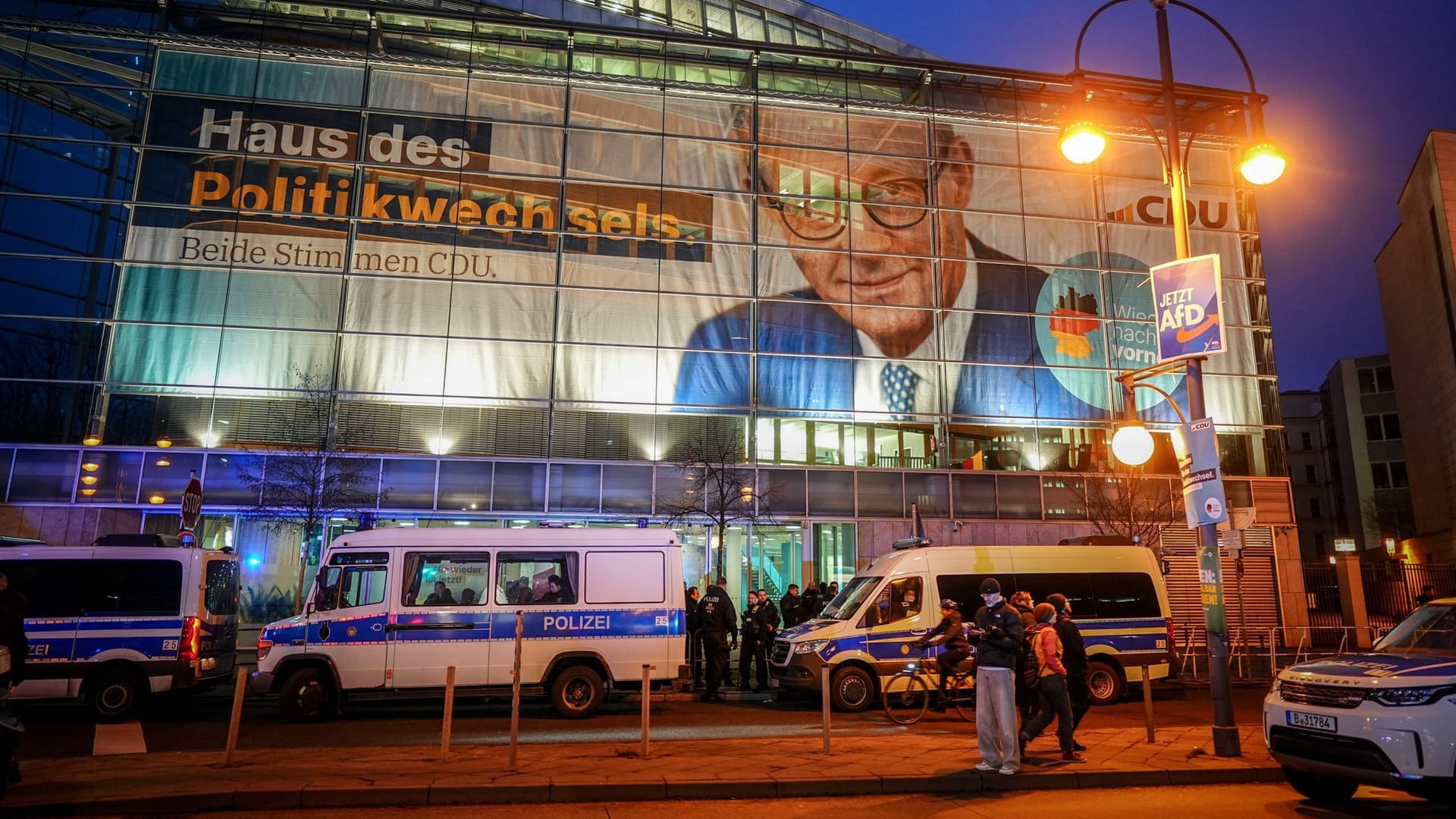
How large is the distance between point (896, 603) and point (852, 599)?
2.48 ft

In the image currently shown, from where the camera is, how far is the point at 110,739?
11172 millimetres

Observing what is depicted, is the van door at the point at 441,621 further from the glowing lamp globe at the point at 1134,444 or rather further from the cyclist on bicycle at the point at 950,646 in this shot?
the glowing lamp globe at the point at 1134,444

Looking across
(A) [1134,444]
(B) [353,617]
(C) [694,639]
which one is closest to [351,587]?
(B) [353,617]

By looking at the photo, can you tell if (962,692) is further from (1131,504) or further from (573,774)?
(1131,504)

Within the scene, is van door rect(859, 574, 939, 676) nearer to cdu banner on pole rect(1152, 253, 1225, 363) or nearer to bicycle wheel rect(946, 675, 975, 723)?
bicycle wheel rect(946, 675, 975, 723)

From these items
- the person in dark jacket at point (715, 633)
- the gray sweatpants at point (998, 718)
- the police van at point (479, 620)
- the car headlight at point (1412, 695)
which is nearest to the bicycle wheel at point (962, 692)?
the person in dark jacket at point (715, 633)

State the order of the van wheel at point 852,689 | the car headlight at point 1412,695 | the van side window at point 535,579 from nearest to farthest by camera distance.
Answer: the car headlight at point 1412,695 < the van side window at point 535,579 < the van wheel at point 852,689

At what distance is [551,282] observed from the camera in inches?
971

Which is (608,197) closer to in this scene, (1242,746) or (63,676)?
(63,676)

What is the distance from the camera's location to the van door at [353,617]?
42.2 ft

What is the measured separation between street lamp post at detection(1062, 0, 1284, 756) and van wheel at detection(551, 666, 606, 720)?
8.09m

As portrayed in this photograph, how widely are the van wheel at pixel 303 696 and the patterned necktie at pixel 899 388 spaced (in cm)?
1707

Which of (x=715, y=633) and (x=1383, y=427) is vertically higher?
(x=1383, y=427)

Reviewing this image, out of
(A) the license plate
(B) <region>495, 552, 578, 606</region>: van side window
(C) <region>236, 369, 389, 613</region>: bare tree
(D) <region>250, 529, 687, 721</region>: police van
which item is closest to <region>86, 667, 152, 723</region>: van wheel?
(D) <region>250, 529, 687, 721</region>: police van
